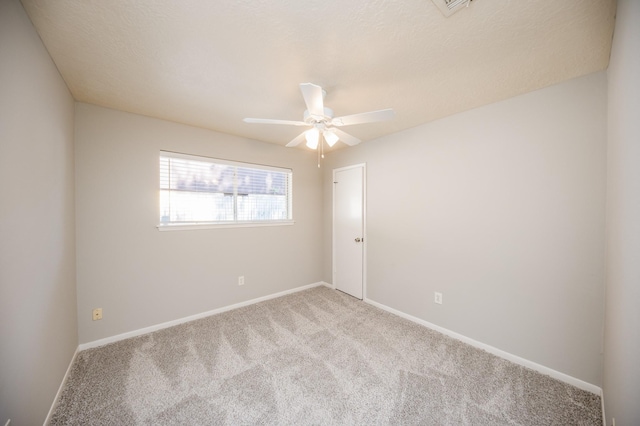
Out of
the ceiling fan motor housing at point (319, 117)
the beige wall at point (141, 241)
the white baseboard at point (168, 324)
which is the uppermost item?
the ceiling fan motor housing at point (319, 117)

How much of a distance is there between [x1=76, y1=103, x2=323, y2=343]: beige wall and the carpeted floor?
0.37 m

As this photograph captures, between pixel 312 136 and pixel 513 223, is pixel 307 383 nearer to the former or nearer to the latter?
pixel 312 136

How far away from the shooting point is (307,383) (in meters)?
1.79

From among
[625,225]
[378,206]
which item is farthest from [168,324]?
[625,225]

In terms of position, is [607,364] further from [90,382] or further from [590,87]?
[90,382]

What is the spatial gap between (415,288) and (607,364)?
1513 mm

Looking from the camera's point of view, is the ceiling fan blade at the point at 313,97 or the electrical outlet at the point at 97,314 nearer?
the ceiling fan blade at the point at 313,97

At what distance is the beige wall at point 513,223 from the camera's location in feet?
5.65

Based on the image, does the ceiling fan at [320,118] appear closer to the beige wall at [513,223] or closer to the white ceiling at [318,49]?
the white ceiling at [318,49]

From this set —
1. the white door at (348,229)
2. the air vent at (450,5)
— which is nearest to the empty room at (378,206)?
the air vent at (450,5)

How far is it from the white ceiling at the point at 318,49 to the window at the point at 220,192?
2.77ft

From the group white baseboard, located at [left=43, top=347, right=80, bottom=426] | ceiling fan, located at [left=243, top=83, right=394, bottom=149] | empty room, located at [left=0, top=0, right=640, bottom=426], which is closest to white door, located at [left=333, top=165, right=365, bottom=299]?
empty room, located at [left=0, top=0, right=640, bottom=426]

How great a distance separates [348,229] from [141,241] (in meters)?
2.74

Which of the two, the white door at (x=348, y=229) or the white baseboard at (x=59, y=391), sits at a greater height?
the white door at (x=348, y=229)
